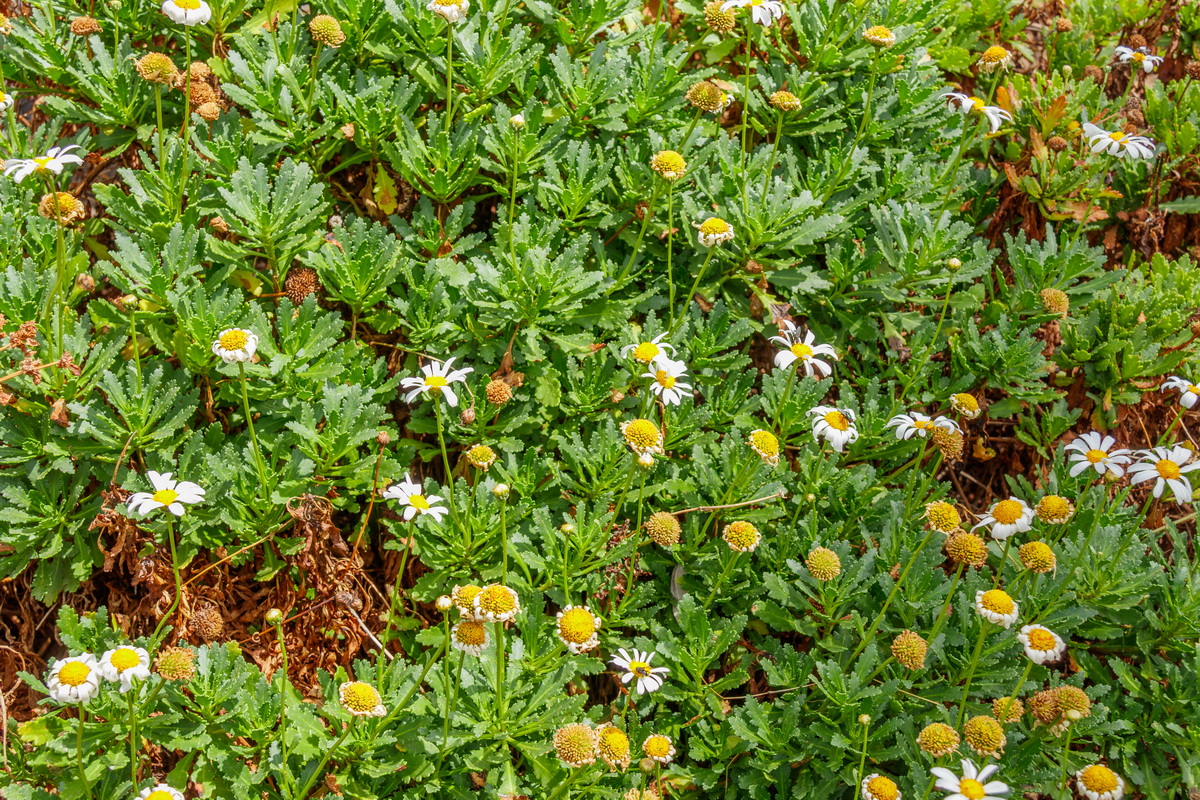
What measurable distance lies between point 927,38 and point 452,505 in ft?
9.39

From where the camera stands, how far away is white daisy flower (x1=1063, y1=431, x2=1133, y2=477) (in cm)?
328

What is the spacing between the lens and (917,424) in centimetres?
327

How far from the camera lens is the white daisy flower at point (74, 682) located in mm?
2447

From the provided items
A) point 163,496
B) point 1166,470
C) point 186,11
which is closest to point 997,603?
point 1166,470

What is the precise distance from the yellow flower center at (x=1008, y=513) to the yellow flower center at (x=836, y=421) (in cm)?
52

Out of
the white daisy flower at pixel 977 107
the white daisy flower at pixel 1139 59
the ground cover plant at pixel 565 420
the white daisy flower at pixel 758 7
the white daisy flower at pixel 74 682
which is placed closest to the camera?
the white daisy flower at pixel 74 682

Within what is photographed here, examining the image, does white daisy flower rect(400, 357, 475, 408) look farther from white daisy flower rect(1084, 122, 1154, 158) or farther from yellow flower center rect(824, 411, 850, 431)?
white daisy flower rect(1084, 122, 1154, 158)

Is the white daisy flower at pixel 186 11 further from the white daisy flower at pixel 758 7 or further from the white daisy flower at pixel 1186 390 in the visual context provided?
the white daisy flower at pixel 1186 390

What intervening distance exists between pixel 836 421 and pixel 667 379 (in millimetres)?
561

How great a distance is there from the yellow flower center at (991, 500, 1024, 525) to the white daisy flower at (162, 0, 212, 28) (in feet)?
9.33

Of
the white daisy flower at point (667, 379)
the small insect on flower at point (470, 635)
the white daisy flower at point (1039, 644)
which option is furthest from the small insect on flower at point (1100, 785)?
the small insect on flower at point (470, 635)

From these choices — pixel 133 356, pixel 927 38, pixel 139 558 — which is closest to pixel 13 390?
pixel 133 356

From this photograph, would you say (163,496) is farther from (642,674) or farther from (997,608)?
(997,608)

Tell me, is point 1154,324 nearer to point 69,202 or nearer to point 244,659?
point 244,659
